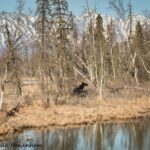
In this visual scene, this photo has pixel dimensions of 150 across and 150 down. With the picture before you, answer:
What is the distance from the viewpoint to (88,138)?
Answer: 2581 centimetres

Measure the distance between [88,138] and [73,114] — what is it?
5.68 meters

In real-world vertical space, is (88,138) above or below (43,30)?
below

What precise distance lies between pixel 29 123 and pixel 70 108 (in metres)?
6.32

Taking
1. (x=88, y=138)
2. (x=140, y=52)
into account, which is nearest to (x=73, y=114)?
(x=88, y=138)

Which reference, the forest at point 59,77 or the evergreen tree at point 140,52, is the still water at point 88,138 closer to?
the forest at point 59,77

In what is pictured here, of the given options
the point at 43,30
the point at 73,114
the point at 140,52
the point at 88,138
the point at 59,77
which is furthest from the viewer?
the point at 140,52

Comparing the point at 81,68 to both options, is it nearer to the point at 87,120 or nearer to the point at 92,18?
the point at 92,18

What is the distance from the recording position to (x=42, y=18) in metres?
45.8

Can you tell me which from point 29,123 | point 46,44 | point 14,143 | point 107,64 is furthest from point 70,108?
point 107,64

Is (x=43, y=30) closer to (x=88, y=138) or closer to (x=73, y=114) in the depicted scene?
(x=73, y=114)

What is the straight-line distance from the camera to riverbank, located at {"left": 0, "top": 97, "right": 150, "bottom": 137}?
91.9ft

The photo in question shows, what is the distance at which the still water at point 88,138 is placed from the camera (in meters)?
23.1

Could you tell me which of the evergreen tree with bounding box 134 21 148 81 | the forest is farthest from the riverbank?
the evergreen tree with bounding box 134 21 148 81

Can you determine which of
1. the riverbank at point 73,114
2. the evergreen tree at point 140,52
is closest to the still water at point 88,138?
the riverbank at point 73,114
